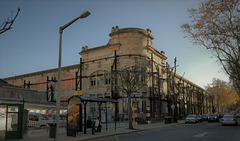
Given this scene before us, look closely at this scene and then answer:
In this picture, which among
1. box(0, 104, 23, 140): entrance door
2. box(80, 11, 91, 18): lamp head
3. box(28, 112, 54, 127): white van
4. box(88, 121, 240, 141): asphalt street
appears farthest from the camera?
box(28, 112, 54, 127): white van

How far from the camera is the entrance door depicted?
48.3 feet

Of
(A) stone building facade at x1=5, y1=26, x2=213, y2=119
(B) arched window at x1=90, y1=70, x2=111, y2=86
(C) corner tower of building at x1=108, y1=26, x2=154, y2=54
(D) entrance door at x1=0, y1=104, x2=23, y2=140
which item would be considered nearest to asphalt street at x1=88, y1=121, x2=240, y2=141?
(D) entrance door at x1=0, y1=104, x2=23, y2=140

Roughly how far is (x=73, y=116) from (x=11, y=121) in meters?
4.44

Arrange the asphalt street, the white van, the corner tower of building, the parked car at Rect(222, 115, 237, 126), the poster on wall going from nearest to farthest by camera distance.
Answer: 1. the asphalt street
2. the poster on wall
3. the white van
4. the parked car at Rect(222, 115, 237, 126)
5. the corner tower of building

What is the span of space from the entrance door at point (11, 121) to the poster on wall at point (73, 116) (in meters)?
3.66

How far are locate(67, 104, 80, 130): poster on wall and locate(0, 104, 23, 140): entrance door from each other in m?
3.66

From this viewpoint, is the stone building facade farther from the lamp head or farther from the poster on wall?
the lamp head

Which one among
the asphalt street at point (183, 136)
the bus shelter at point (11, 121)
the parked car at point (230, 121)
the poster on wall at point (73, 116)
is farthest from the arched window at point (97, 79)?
the bus shelter at point (11, 121)

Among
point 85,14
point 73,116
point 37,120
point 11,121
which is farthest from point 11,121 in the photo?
point 85,14

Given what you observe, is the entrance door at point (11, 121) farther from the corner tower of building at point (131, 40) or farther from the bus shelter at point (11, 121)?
the corner tower of building at point (131, 40)

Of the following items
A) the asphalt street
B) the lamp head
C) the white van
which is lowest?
the asphalt street

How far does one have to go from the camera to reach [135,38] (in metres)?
41.0

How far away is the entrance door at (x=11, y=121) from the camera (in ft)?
48.3

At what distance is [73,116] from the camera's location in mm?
17438
